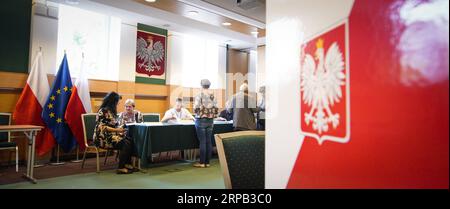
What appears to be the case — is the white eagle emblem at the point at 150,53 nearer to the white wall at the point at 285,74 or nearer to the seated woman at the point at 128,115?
the seated woman at the point at 128,115

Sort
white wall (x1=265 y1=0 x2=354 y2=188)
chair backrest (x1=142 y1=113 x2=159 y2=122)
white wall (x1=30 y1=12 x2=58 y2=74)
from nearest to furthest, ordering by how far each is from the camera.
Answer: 1. white wall (x1=265 y1=0 x2=354 y2=188)
2. white wall (x1=30 y1=12 x2=58 y2=74)
3. chair backrest (x1=142 y1=113 x2=159 y2=122)

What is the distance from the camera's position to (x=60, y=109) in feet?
14.5

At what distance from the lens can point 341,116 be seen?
88 centimetres

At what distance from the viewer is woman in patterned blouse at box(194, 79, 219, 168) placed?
4.12 m

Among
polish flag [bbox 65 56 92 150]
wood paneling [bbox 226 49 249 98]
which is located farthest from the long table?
wood paneling [bbox 226 49 249 98]

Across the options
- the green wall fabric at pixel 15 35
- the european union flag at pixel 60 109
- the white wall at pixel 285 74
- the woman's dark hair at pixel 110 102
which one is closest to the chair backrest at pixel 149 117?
the european union flag at pixel 60 109

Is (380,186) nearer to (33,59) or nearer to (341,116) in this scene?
(341,116)

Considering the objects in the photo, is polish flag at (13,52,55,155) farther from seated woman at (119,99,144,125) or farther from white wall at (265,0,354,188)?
white wall at (265,0,354,188)

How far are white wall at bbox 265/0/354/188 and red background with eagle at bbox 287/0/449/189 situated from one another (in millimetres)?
181

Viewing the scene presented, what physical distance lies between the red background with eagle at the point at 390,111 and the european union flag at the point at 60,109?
4.58 meters

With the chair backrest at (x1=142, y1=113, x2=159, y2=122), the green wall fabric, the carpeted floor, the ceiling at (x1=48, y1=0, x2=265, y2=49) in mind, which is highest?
the ceiling at (x1=48, y1=0, x2=265, y2=49)

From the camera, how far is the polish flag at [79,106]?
175 inches

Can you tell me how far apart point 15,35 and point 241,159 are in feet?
15.1
